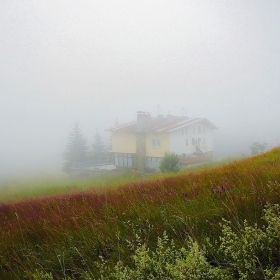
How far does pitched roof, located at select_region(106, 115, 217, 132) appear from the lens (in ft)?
69.1

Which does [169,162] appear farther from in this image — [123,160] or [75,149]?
[75,149]

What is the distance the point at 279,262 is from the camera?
155cm

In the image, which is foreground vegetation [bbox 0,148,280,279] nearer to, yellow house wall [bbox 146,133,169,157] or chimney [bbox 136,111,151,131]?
yellow house wall [bbox 146,133,169,157]

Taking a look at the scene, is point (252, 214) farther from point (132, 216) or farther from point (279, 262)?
point (132, 216)

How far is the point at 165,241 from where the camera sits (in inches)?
72.0

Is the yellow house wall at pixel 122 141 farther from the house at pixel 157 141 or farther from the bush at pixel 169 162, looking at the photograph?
the bush at pixel 169 162

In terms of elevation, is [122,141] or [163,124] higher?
[163,124]

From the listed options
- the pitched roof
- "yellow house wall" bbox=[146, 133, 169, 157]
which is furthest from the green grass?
the pitched roof

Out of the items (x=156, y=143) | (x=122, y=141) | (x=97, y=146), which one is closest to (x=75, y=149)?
(x=97, y=146)

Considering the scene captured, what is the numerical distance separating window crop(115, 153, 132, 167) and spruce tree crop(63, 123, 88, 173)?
6.56 m

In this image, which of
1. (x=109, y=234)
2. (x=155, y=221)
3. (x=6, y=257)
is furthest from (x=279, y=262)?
(x=6, y=257)

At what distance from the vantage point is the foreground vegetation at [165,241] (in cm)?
157

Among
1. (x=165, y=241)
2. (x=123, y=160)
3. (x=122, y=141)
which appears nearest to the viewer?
(x=165, y=241)

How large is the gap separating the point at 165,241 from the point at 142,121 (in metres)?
21.8
